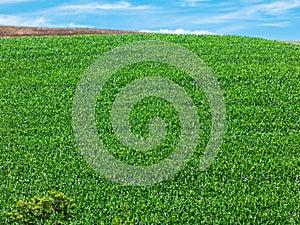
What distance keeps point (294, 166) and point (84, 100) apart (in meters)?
5.68

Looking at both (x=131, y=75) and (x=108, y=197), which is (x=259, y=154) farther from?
(x=131, y=75)

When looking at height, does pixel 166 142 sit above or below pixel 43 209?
above

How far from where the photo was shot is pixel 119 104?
461 inches

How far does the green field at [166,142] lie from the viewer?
818cm

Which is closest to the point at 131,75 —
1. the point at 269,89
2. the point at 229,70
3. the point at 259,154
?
the point at 229,70

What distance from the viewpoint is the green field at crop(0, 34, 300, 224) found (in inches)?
322

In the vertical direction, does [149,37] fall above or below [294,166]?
above

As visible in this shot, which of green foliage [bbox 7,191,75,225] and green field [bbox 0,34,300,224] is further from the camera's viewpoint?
green field [bbox 0,34,300,224]

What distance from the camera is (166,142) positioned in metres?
10.1

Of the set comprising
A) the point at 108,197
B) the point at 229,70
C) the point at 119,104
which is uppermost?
the point at 229,70

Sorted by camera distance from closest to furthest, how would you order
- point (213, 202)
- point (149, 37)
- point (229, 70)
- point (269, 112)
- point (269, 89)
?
1. point (213, 202)
2. point (269, 112)
3. point (269, 89)
4. point (229, 70)
5. point (149, 37)

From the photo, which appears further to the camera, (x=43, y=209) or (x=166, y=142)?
(x=166, y=142)

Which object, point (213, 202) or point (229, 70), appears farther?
point (229, 70)

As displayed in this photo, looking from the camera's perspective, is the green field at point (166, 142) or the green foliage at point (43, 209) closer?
the green foliage at point (43, 209)
